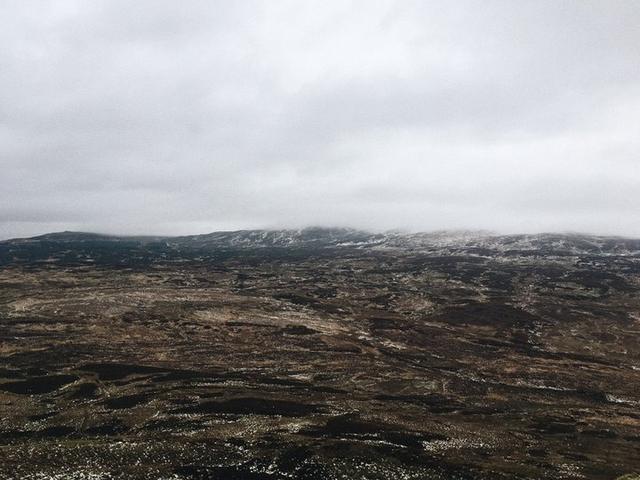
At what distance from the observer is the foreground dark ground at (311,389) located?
41500mm

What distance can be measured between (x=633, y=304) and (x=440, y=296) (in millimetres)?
63262

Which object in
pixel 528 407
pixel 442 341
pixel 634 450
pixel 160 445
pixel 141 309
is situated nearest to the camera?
pixel 160 445

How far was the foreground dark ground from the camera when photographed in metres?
41.5

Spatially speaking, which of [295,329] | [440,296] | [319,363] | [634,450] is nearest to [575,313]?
[440,296]

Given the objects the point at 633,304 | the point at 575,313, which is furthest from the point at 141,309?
the point at 633,304

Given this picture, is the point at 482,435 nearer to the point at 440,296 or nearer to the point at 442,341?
the point at 442,341

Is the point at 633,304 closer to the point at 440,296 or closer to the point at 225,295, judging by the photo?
Result: the point at 440,296

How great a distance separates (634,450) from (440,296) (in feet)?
405

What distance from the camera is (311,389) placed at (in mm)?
67625

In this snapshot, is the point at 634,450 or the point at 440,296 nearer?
the point at 634,450

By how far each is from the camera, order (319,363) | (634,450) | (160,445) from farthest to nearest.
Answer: (319,363) → (634,450) → (160,445)

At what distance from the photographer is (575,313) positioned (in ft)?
475

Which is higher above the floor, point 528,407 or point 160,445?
point 160,445

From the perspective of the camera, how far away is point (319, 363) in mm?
84875
